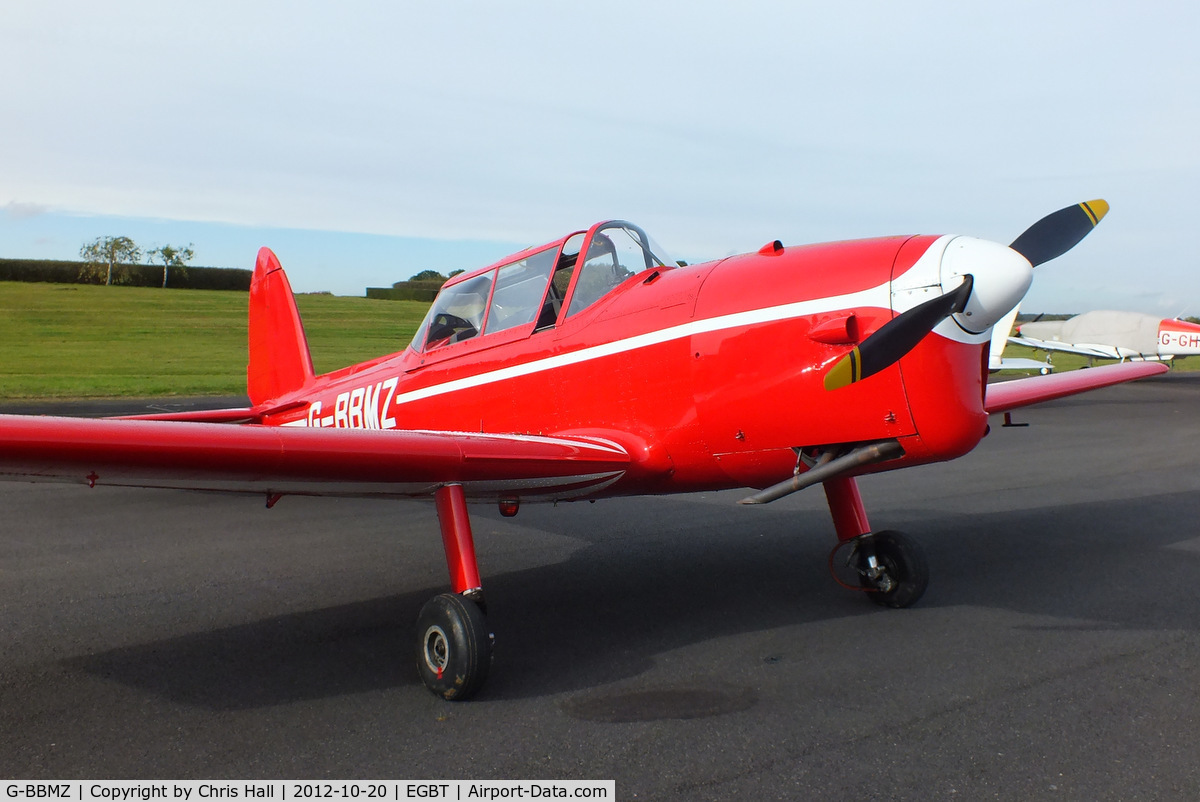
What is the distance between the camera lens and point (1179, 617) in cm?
488

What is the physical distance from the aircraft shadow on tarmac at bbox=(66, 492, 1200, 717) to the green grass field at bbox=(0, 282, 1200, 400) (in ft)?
58.5

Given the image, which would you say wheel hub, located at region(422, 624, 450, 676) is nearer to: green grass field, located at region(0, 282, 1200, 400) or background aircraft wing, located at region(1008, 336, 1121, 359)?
green grass field, located at region(0, 282, 1200, 400)

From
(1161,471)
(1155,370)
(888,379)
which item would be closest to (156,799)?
(888,379)

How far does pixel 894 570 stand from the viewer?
5086 millimetres

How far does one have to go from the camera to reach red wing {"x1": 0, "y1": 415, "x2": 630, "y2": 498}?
3.30 m

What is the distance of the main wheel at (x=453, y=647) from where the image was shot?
379 cm

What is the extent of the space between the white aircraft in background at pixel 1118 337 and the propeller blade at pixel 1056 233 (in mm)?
32917

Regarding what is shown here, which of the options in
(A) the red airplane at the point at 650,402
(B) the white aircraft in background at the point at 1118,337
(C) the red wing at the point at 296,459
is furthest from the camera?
(B) the white aircraft in background at the point at 1118,337

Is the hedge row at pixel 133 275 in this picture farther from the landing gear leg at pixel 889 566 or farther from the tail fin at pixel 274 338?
the landing gear leg at pixel 889 566

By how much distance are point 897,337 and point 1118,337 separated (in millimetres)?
35815

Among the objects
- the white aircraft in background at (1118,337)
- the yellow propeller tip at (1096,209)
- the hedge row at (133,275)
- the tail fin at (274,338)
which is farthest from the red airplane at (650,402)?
the hedge row at (133,275)

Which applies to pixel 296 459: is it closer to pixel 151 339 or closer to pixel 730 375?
pixel 730 375

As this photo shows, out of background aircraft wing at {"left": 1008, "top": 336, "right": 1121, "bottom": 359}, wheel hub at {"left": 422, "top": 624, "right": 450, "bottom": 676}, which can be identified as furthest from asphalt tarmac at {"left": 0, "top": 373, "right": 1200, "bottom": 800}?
background aircraft wing at {"left": 1008, "top": 336, "right": 1121, "bottom": 359}

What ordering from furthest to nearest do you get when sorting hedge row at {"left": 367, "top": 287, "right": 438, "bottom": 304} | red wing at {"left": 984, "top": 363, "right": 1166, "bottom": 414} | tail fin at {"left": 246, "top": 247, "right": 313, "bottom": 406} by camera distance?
hedge row at {"left": 367, "top": 287, "right": 438, "bottom": 304} → tail fin at {"left": 246, "top": 247, "right": 313, "bottom": 406} → red wing at {"left": 984, "top": 363, "right": 1166, "bottom": 414}
